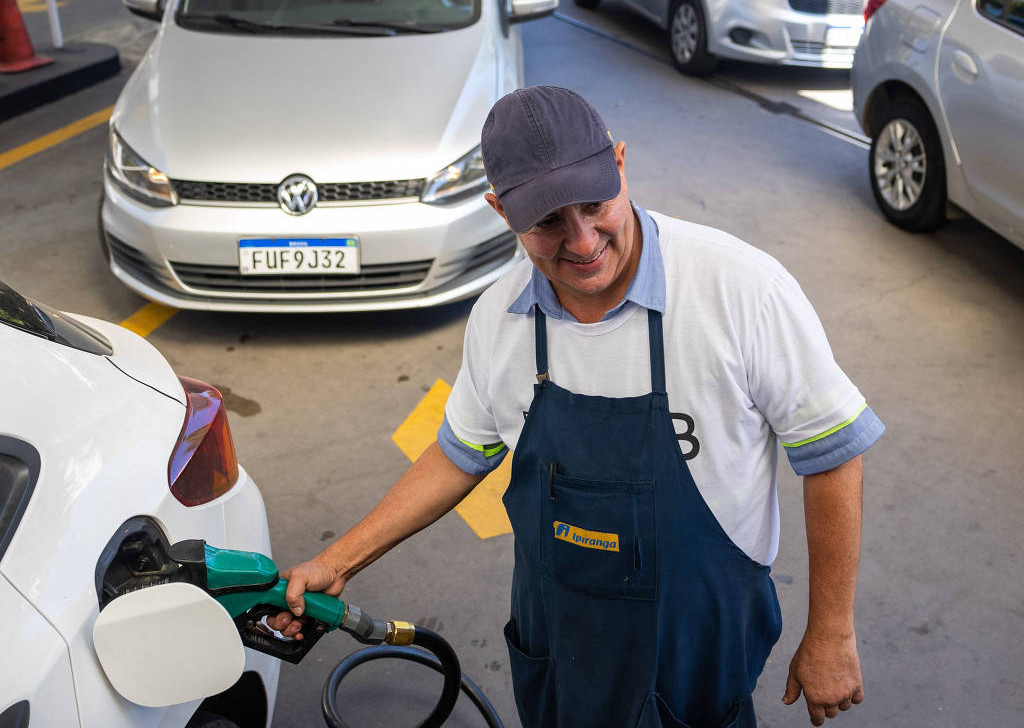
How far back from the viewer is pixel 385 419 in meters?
4.03

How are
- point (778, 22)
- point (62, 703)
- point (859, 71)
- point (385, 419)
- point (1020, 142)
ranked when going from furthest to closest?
point (778, 22) < point (859, 71) < point (1020, 142) < point (385, 419) < point (62, 703)

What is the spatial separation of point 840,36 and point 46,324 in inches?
246

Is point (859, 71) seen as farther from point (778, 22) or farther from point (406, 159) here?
point (406, 159)

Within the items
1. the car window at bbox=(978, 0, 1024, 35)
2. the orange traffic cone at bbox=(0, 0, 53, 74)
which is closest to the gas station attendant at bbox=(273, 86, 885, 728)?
the car window at bbox=(978, 0, 1024, 35)

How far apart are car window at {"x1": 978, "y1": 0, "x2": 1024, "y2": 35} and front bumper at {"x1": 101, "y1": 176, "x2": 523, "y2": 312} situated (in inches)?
88.5

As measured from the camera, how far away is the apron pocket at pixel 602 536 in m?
1.70

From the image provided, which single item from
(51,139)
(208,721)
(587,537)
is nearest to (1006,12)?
(587,537)

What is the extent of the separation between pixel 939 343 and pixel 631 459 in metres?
3.13

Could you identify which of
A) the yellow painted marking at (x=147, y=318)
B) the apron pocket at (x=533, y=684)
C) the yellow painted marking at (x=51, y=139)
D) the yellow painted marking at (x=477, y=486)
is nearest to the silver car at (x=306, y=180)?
the yellow painted marking at (x=147, y=318)

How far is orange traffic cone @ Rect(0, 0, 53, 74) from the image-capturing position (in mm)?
7520

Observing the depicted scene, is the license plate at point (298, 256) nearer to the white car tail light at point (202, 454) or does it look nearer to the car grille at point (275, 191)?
the car grille at point (275, 191)

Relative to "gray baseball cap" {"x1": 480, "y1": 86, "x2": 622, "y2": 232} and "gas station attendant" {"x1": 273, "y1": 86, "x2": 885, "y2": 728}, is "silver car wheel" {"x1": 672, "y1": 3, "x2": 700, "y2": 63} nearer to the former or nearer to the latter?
"gas station attendant" {"x1": 273, "y1": 86, "x2": 885, "y2": 728}

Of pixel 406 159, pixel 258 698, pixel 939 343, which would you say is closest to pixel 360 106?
pixel 406 159

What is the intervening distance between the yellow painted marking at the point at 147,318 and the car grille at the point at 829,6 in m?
4.57
